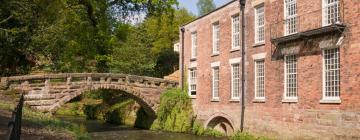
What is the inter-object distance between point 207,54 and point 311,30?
419 inches

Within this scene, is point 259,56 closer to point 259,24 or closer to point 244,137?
point 259,24

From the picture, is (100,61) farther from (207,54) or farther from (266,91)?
(266,91)

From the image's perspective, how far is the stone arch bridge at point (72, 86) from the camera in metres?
26.4

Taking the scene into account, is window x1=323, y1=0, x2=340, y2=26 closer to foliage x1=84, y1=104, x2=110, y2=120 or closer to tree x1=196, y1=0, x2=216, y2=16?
foliage x1=84, y1=104, x2=110, y2=120

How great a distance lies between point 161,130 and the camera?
3155 cm

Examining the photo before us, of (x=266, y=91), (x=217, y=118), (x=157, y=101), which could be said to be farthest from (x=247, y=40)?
(x=157, y=101)

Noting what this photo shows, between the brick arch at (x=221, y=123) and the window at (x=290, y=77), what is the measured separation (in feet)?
17.0

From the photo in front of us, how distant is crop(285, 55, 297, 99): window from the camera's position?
20328mm

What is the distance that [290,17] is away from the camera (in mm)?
20719

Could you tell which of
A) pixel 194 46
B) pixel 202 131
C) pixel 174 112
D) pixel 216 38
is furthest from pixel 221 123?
pixel 194 46

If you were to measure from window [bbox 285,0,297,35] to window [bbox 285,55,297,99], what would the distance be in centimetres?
116

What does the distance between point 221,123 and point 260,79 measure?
536 cm

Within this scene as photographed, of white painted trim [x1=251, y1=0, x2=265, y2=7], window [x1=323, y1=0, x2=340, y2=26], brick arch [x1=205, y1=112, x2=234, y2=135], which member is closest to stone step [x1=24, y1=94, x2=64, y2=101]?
brick arch [x1=205, y1=112, x2=234, y2=135]

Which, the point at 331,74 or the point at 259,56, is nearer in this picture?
the point at 331,74
